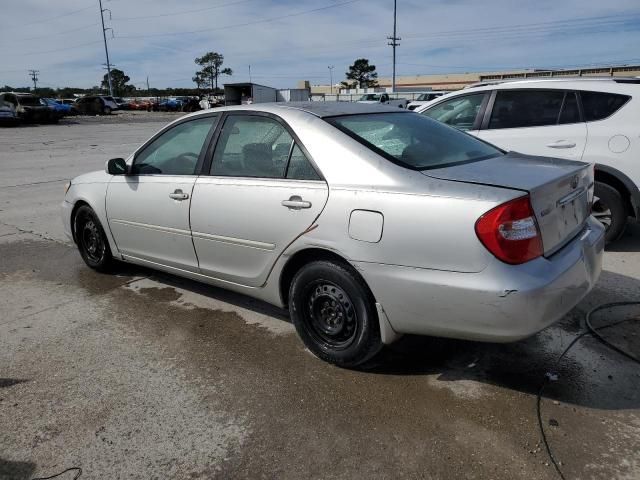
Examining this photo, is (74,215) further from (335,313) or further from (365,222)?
(365,222)

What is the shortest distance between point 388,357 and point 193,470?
1461 mm

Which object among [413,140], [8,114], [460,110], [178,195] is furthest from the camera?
[8,114]

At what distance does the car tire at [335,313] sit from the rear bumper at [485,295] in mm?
138

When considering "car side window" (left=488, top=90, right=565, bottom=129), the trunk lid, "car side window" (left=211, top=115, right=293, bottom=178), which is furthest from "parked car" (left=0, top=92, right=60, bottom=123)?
the trunk lid

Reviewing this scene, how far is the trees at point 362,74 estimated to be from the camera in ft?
295

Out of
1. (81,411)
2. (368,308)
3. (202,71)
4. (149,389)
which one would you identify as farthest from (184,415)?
(202,71)

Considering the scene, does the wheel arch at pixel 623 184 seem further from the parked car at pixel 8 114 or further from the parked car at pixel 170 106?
the parked car at pixel 170 106

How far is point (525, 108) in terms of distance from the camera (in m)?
5.90

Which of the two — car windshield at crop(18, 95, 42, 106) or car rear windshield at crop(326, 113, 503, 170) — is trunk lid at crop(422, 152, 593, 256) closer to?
car rear windshield at crop(326, 113, 503, 170)

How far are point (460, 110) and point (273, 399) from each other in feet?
15.4

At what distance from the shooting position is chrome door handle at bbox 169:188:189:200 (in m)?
3.96

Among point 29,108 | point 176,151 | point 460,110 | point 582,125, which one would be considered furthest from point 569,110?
point 29,108

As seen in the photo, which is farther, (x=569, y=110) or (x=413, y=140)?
(x=569, y=110)

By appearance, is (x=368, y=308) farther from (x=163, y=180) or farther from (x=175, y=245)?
(x=163, y=180)
